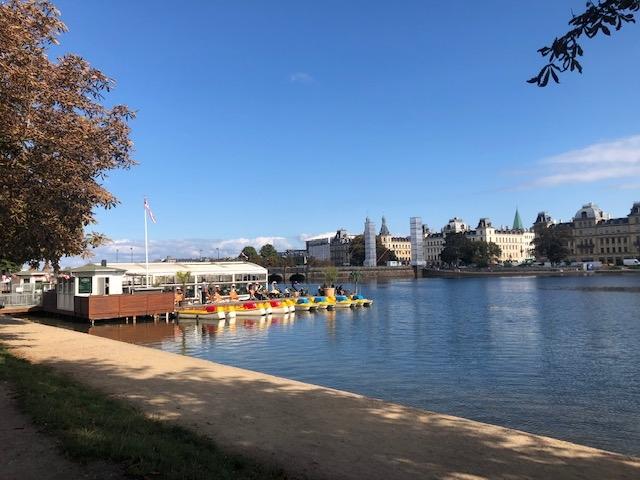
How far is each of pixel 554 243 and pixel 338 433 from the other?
194455mm

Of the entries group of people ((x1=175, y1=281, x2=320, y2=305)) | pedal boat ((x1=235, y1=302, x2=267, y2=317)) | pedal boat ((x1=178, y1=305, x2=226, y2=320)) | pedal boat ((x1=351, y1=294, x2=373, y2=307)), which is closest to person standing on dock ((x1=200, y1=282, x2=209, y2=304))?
group of people ((x1=175, y1=281, x2=320, y2=305))

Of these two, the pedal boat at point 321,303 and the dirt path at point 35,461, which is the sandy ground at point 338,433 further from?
the pedal boat at point 321,303

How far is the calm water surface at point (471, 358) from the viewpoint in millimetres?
16047

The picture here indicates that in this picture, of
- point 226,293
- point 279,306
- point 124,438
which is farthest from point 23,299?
point 124,438

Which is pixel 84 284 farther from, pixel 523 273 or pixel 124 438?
pixel 523 273

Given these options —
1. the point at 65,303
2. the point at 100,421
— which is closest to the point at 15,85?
the point at 100,421

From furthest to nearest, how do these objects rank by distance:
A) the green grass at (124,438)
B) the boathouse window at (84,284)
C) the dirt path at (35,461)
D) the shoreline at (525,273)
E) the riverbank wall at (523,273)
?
the riverbank wall at (523,273), the shoreline at (525,273), the boathouse window at (84,284), the green grass at (124,438), the dirt path at (35,461)

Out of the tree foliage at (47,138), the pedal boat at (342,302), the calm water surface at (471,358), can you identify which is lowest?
the calm water surface at (471,358)

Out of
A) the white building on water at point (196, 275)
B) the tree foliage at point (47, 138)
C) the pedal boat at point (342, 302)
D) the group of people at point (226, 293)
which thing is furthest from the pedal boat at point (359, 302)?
the tree foliage at point (47, 138)

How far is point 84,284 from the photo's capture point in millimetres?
45375

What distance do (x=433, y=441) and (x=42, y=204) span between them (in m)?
12.5

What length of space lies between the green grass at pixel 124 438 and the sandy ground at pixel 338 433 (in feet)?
2.19

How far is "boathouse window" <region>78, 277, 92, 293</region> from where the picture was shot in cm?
4516

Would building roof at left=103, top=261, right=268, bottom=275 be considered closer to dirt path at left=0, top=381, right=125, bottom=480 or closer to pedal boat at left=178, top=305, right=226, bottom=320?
pedal boat at left=178, top=305, right=226, bottom=320
